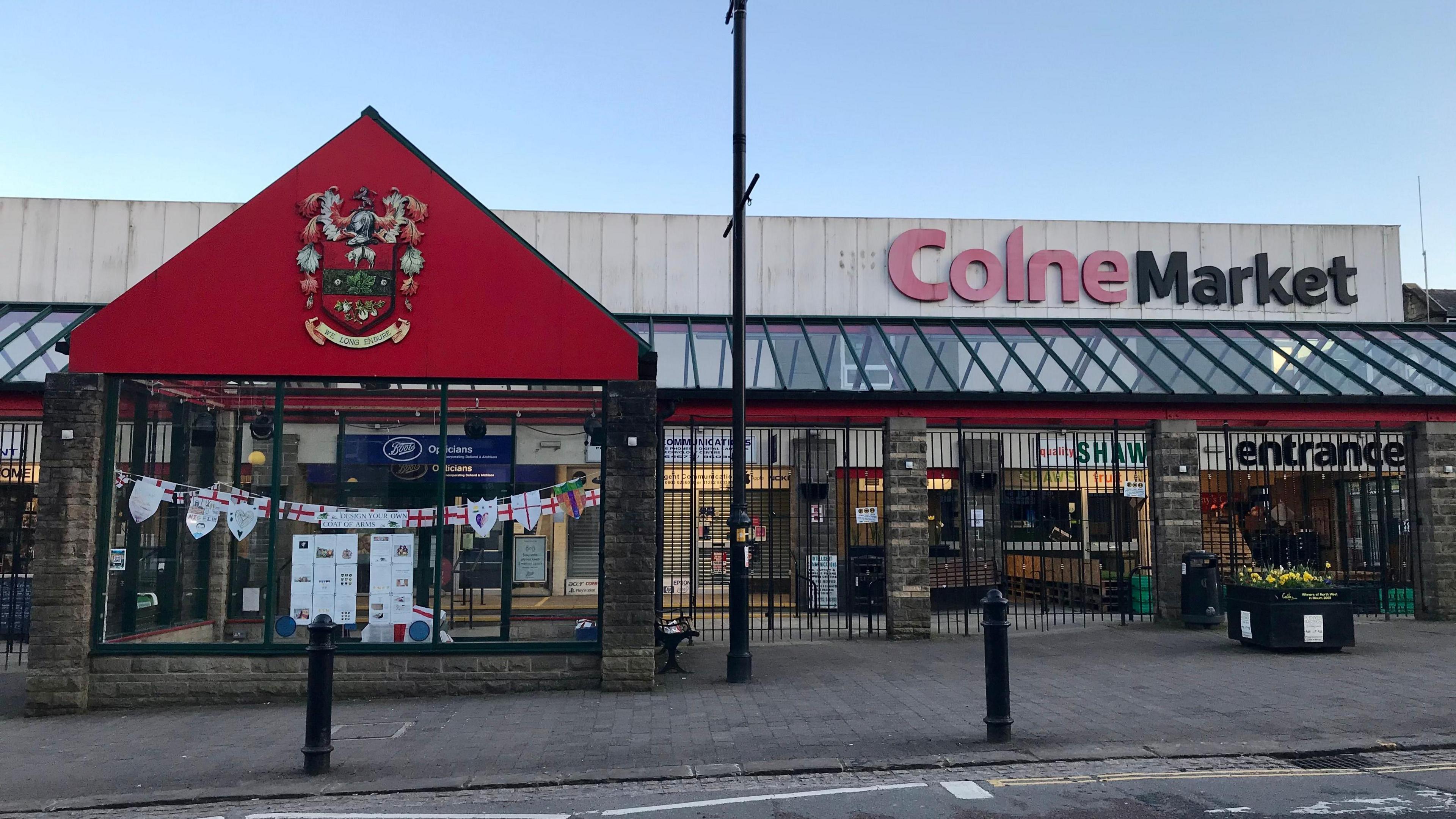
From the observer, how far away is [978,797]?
695 centimetres

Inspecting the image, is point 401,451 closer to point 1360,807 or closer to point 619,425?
point 619,425

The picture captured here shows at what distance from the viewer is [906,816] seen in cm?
650

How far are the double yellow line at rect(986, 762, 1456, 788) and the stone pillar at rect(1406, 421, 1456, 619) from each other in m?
10.9

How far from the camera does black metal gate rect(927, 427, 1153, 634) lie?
1912 cm

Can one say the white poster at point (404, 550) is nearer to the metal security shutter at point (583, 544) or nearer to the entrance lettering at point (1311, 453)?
the metal security shutter at point (583, 544)

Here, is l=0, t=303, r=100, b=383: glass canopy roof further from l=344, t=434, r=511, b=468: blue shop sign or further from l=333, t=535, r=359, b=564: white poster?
l=333, t=535, r=359, b=564: white poster

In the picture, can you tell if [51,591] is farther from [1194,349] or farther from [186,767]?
[1194,349]

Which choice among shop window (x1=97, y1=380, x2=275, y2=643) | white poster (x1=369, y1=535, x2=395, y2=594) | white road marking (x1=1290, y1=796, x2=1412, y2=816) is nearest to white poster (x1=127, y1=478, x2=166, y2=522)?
shop window (x1=97, y1=380, x2=275, y2=643)

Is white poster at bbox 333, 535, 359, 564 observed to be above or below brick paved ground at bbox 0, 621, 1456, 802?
above

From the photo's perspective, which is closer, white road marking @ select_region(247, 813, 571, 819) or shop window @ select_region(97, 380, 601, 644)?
white road marking @ select_region(247, 813, 571, 819)

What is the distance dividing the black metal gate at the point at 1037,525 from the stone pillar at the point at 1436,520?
4.22 m

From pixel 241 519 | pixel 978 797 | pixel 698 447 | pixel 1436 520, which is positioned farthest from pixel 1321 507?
pixel 241 519

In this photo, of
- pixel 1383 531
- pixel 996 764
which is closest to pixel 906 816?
pixel 996 764

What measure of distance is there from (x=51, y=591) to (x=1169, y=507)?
15.3 m
